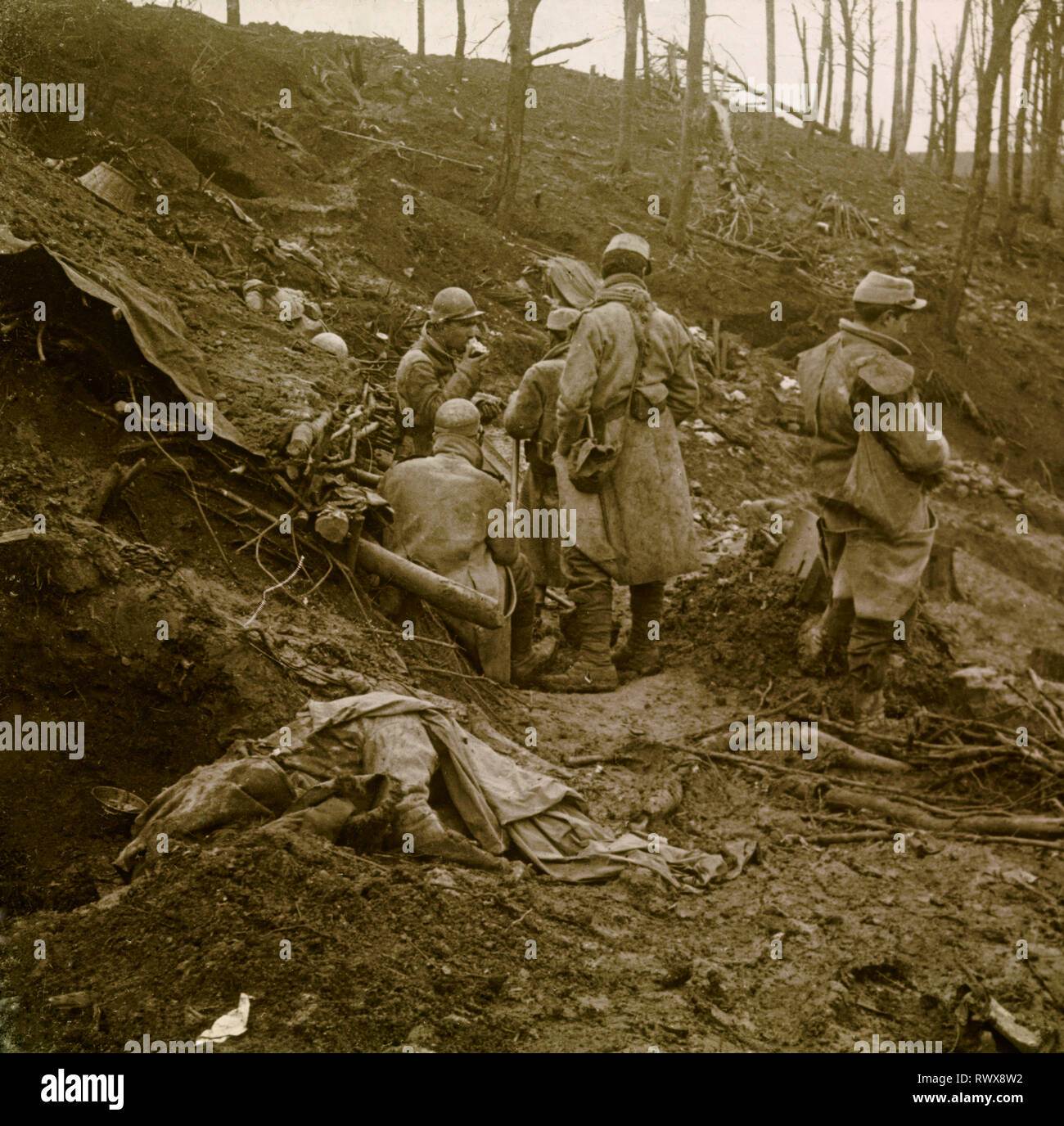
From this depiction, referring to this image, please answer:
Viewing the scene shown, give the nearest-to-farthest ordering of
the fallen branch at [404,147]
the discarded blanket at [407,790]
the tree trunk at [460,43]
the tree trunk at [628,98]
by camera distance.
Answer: the discarded blanket at [407,790] → the fallen branch at [404,147] → the tree trunk at [628,98] → the tree trunk at [460,43]

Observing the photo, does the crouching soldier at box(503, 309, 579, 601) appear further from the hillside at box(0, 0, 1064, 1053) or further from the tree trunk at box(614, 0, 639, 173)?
the tree trunk at box(614, 0, 639, 173)

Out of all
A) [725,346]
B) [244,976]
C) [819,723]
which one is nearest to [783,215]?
[725,346]

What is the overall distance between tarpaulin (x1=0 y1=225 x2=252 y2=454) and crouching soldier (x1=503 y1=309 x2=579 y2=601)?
1.93 meters

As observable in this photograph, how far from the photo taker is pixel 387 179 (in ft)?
46.6

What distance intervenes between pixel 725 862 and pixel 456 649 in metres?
2.10

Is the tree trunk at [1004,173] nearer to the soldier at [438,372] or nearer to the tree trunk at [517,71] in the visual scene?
the tree trunk at [517,71]

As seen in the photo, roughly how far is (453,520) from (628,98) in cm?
1301

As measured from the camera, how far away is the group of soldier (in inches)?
242

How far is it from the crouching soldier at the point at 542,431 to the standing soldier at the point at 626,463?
1.46ft

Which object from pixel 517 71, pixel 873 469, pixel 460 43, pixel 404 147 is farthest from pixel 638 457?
pixel 460 43

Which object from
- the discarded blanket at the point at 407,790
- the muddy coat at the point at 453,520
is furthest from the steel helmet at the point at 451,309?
the discarded blanket at the point at 407,790

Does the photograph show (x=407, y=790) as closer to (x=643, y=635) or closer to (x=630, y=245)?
(x=643, y=635)

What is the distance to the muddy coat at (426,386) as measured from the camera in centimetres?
761

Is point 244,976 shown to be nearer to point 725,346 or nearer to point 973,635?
point 973,635
